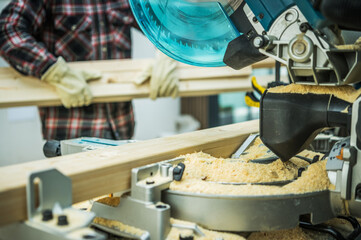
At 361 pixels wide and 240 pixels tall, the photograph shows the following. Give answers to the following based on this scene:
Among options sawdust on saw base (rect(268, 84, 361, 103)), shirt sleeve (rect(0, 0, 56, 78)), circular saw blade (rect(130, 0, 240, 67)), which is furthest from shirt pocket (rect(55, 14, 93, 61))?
sawdust on saw base (rect(268, 84, 361, 103))

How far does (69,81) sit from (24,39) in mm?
392

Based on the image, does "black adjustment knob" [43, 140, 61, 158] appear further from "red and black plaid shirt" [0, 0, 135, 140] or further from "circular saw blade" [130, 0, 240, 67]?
"red and black plaid shirt" [0, 0, 135, 140]

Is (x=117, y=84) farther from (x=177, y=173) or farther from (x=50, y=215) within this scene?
(x=50, y=215)

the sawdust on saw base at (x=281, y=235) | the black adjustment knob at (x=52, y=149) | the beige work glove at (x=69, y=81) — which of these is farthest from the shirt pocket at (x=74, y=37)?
the sawdust on saw base at (x=281, y=235)

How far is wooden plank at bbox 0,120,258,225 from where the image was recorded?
709 millimetres

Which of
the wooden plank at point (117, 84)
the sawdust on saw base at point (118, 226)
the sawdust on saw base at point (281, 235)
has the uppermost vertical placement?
the wooden plank at point (117, 84)

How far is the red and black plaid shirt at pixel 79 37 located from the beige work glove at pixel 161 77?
42 cm

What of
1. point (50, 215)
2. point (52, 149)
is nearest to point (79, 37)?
point (52, 149)

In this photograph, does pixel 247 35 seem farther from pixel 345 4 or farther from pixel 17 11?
pixel 17 11

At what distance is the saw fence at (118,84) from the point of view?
213cm

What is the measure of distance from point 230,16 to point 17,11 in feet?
5.73

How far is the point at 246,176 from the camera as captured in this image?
0.94 meters

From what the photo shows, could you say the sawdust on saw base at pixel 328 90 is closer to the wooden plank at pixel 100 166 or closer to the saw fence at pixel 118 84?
the wooden plank at pixel 100 166

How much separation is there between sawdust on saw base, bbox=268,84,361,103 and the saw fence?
1.39m
